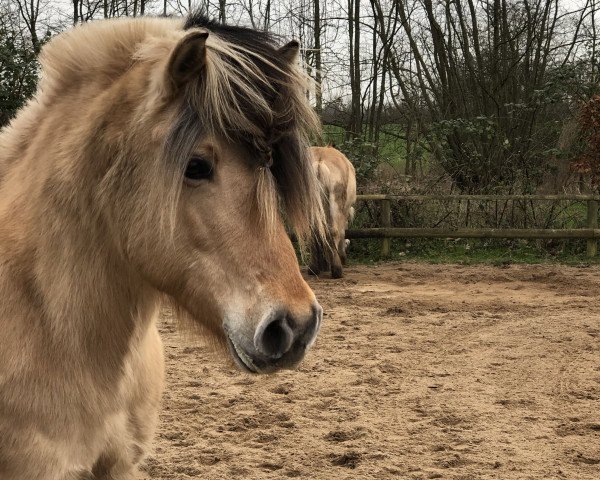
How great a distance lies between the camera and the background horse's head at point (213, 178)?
188 cm

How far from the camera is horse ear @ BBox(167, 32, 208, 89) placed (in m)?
1.82

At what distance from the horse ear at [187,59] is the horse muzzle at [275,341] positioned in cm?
68

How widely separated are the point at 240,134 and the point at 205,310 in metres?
0.51

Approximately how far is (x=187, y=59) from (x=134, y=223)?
0.49 metres

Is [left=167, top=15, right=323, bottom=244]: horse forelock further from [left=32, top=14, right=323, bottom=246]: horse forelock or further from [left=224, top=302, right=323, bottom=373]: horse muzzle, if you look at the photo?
[left=224, top=302, right=323, bottom=373]: horse muzzle

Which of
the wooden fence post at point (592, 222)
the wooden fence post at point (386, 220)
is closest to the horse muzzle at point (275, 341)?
the wooden fence post at point (386, 220)

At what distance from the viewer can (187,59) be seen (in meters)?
1.87

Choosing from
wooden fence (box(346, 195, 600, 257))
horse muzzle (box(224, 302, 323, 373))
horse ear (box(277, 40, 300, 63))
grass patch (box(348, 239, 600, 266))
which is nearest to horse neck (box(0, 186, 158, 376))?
horse muzzle (box(224, 302, 323, 373))

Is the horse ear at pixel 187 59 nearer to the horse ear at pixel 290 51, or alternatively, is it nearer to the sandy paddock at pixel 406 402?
the horse ear at pixel 290 51

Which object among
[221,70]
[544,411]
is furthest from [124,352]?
[544,411]

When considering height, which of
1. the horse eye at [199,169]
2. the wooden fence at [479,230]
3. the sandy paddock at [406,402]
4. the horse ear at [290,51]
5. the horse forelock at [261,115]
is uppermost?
the horse ear at [290,51]

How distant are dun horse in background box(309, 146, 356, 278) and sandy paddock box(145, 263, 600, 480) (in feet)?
6.81

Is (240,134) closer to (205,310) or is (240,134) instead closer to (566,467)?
(205,310)

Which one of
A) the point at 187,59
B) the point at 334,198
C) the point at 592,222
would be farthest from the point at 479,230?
the point at 187,59
